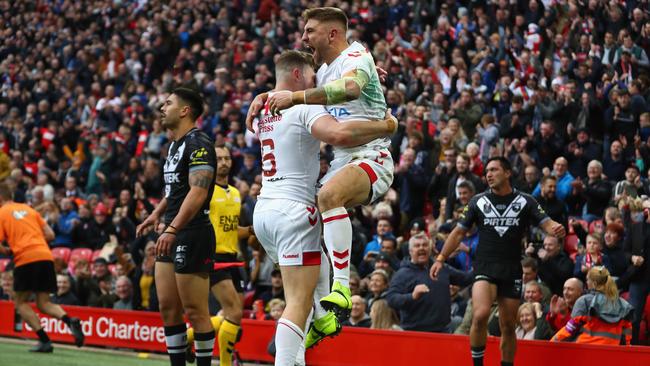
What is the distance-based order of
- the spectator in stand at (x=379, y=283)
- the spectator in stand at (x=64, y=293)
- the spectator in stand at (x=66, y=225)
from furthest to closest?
the spectator in stand at (x=66, y=225) < the spectator in stand at (x=64, y=293) < the spectator in stand at (x=379, y=283)

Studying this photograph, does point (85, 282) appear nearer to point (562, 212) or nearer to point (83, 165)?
point (83, 165)

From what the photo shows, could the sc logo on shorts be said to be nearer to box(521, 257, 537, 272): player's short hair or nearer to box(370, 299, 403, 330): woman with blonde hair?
box(370, 299, 403, 330): woman with blonde hair

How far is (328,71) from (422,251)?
5516mm

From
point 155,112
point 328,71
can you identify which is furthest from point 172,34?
point 328,71

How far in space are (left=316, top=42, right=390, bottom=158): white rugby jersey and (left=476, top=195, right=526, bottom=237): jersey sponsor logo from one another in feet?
10.7

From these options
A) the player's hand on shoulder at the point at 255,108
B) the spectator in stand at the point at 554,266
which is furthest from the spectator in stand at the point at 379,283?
→ the player's hand on shoulder at the point at 255,108

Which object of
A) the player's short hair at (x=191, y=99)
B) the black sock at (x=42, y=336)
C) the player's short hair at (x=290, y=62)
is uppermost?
the player's short hair at (x=290, y=62)

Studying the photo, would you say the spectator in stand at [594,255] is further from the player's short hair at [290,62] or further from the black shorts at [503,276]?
the player's short hair at [290,62]

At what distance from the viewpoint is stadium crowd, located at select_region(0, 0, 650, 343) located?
13.0 m

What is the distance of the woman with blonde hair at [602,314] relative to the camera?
35.9 feet

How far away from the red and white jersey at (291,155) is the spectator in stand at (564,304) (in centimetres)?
507

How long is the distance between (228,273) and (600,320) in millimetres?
3961

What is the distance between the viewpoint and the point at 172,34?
25.8 meters

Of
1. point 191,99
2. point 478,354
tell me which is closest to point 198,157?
point 191,99
